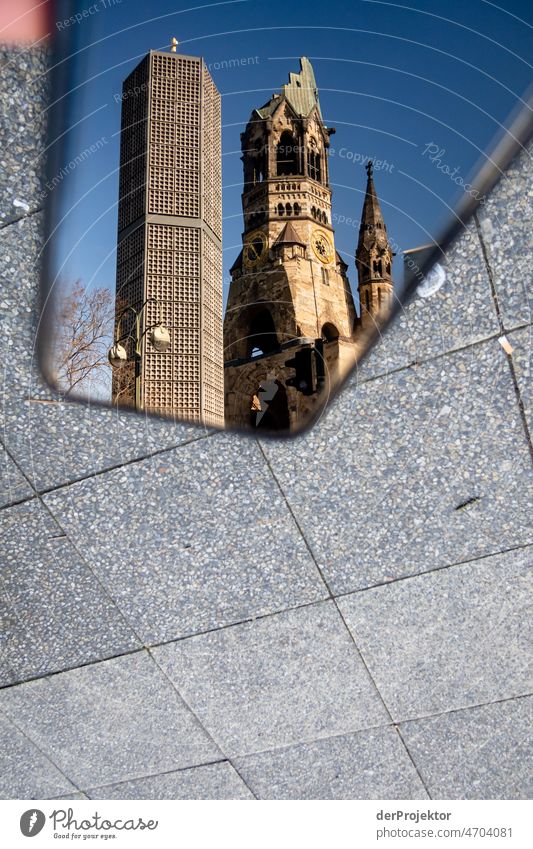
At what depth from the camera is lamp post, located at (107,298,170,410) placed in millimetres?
1526

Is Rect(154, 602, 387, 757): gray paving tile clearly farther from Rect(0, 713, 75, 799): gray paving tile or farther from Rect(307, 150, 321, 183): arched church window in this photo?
Rect(307, 150, 321, 183): arched church window

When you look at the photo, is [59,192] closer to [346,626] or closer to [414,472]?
[414,472]

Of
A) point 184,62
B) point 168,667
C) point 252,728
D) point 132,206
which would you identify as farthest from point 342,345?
point 252,728

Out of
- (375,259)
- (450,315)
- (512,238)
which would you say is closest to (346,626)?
(450,315)

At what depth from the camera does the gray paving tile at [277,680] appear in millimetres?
1613

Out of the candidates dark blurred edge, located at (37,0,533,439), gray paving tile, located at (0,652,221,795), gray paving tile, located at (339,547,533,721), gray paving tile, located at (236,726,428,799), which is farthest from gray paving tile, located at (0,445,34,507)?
gray paving tile, located at (236,726,428,799)

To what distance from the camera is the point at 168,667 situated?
1664 millimetres

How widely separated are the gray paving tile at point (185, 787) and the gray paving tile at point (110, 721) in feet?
0.09

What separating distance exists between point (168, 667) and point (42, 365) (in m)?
0.91

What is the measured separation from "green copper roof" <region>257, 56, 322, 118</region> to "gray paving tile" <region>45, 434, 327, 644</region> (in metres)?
0.97

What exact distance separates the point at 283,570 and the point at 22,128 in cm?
130

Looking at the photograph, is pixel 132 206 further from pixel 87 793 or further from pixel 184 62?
pixel 87 793

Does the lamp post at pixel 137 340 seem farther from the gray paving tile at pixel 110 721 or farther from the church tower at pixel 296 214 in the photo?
the gray paving tile at pixel 110 721

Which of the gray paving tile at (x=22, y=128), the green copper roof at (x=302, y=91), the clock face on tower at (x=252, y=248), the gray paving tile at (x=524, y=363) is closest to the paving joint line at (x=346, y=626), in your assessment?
the gray paving tile at (x=524, y=363)
